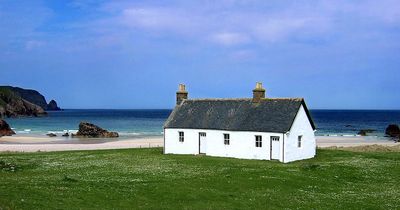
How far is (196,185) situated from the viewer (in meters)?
30.1

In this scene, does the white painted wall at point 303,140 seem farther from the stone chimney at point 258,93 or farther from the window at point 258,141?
the stone chimney at point 258,93

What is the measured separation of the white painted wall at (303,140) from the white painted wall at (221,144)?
1.25 meters

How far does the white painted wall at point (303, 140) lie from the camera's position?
47.9m

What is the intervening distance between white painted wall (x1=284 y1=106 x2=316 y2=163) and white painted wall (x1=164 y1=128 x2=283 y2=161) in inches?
49.3

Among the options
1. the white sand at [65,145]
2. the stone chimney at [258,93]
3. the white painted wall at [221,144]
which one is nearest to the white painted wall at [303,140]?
the white painted wall at [221,144]

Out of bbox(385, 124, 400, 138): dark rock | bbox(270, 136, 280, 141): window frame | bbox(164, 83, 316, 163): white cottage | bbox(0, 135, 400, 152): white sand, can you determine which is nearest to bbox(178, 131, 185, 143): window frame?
bbox(164, 83, 316, 163): white cottage

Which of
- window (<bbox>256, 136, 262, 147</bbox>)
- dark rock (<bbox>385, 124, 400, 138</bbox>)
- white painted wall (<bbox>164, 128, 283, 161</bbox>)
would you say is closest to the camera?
white painted wall (<bbox>164, 128, 283, 161</bbox>)

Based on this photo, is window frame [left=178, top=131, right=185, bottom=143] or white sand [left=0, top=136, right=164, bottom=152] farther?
white sand [left=0, top=136, right=164, bottom=152]

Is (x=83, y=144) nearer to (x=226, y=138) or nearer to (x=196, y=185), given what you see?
(x=226, y=138)

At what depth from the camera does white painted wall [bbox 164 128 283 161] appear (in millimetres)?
49094

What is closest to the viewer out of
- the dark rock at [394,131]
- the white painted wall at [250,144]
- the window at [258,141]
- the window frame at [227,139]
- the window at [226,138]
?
the white painted wall at [250,144]

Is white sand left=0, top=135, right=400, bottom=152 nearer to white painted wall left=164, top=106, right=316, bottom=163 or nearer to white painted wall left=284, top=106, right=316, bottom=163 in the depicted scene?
white painted wall left=164, top=106, right=316, bottom=163

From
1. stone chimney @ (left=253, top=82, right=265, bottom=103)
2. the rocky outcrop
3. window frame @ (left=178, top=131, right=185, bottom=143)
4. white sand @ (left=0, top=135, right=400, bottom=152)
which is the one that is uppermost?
stone chimney @ (left=253, top=82, right=265, bottom=103)

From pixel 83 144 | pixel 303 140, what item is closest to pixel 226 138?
pixel 303 140
